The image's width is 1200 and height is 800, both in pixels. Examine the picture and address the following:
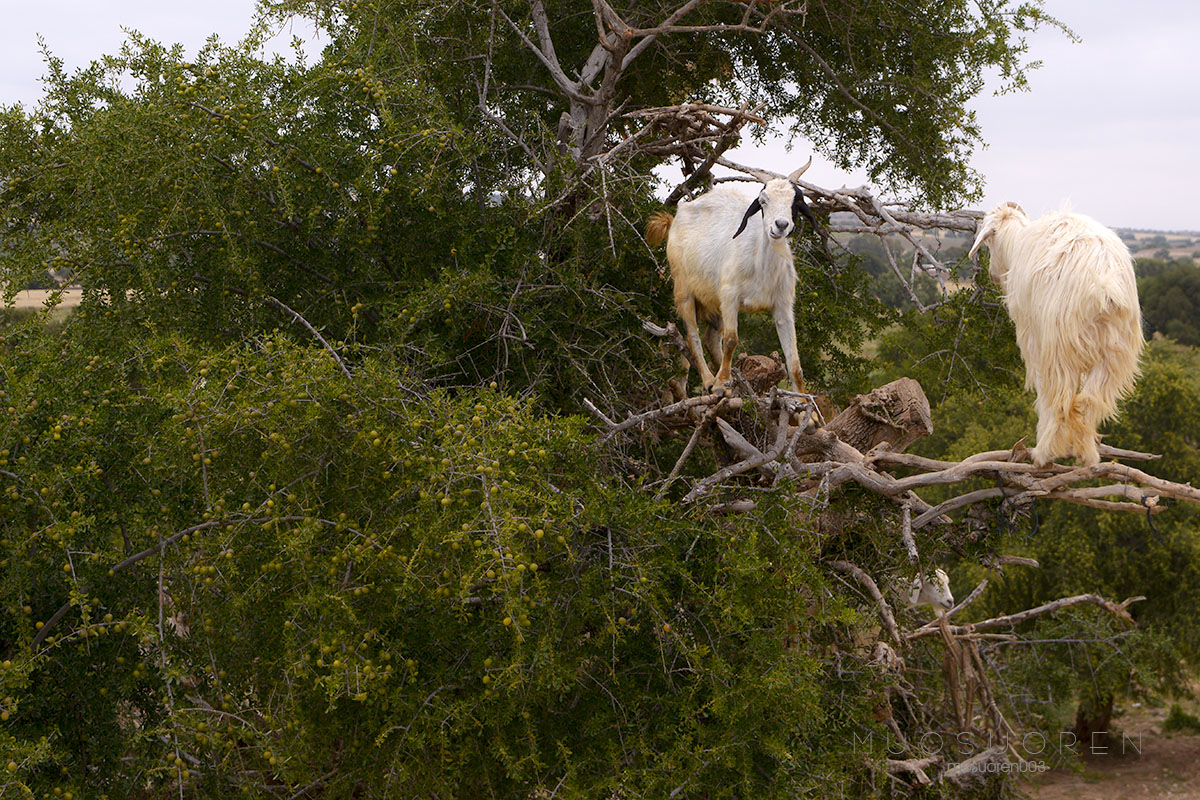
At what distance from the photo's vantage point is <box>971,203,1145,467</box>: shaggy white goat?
4.56 m

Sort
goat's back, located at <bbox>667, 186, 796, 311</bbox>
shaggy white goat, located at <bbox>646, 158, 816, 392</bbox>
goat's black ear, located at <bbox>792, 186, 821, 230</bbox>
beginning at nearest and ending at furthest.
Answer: goat's black ear, located at <bbox>792, 186, 821, 230</bbox> → shaggy white goat, located at <bbox>646, 158, 816, 392</bbox> → goat's back, located at <bbox>667, 186, 796, 311</bbox>

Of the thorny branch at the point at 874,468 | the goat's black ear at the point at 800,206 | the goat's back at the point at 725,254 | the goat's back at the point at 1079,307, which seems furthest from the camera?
the goat's back at the point at 725,254

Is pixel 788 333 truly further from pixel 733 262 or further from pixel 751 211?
pixel 751 211

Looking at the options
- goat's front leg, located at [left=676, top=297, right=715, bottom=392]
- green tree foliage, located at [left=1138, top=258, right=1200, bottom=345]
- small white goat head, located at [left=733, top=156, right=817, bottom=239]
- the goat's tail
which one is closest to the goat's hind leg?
goat's front leg, located at [left=676, top=297, right=715, bottom=392]

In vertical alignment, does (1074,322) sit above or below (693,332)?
below

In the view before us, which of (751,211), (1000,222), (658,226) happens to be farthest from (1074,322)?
(658,226)

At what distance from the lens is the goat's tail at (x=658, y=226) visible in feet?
21.9

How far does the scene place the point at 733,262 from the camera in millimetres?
5777

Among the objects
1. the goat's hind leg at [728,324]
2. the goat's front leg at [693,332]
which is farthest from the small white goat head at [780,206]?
the goat's front leg at [693,332]

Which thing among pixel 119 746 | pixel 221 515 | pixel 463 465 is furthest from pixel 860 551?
pixel 119 746

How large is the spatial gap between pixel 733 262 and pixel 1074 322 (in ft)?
6.34

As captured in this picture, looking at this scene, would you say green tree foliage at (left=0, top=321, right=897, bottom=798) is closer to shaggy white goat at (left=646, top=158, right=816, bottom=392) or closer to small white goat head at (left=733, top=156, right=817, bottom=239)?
shaggy white goat at (left=646, top=158, right=816, bottom=392)

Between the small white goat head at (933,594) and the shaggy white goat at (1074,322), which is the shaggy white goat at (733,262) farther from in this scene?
the small white goat head at (933,594)

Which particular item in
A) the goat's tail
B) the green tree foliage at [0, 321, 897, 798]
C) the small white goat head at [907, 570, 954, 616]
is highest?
the goat's tail
